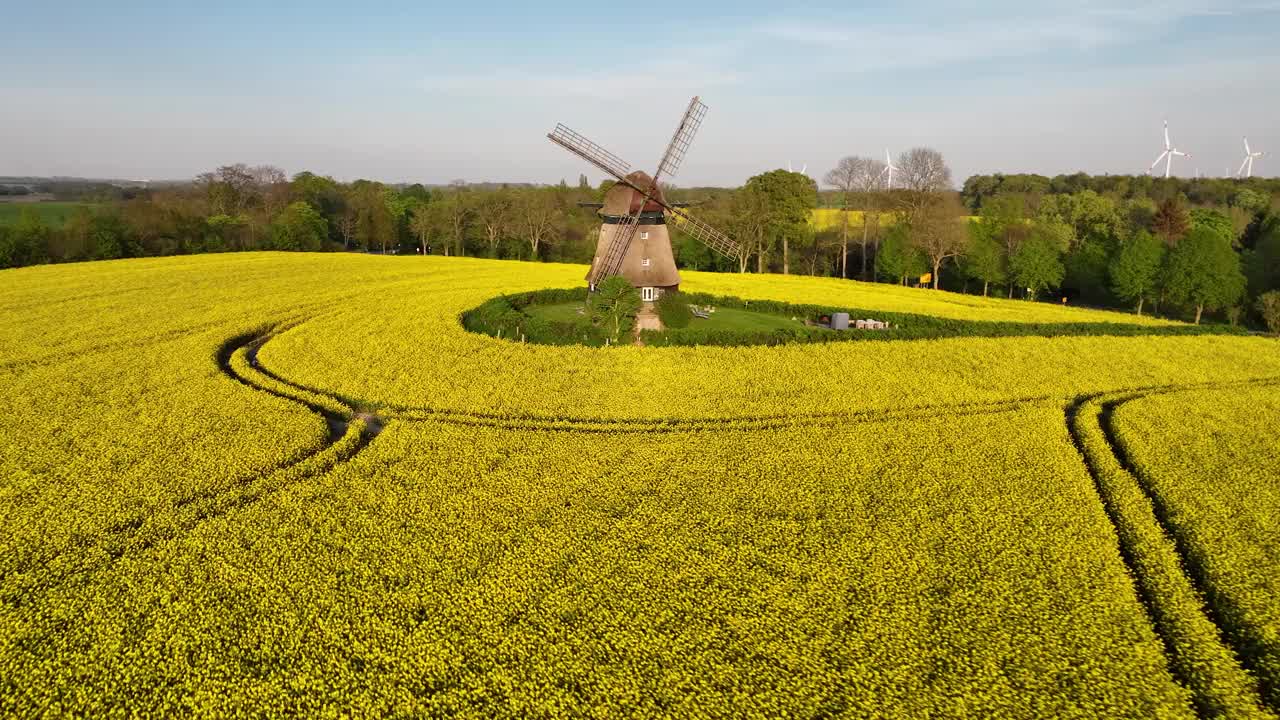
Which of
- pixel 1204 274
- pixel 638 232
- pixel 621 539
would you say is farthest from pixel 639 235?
pixel 1204 274

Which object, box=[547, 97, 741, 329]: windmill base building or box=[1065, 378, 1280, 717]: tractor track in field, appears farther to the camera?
box=[547, 97, 741, 329]: windmill base building

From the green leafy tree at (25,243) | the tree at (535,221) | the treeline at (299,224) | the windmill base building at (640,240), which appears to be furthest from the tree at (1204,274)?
the green leafy tree at (25,243)

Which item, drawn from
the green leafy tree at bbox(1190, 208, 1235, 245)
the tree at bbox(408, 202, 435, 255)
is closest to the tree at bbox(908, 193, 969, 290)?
the green leafy tree at bbox(1190, 208, 1235, 245)

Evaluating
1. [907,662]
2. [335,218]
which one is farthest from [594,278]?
[335,218]

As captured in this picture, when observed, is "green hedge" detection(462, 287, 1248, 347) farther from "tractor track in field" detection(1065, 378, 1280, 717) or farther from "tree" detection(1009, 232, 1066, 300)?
"tree" detection(1009, 232, 1066, 300)

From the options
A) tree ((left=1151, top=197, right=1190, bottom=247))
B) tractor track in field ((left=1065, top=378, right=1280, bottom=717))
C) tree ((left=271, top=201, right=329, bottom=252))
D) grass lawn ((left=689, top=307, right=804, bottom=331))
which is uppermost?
tree ((left=1151, top=197, right=1190, bottom=247))

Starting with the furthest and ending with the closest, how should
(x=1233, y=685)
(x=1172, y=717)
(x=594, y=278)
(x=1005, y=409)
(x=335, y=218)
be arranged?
(x=335, y=218) → (x=594, y=278) → (x=1005, y=409) → (x=1233, y=685) → (x=1172, y=717)

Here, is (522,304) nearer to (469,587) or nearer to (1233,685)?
(469,587)
